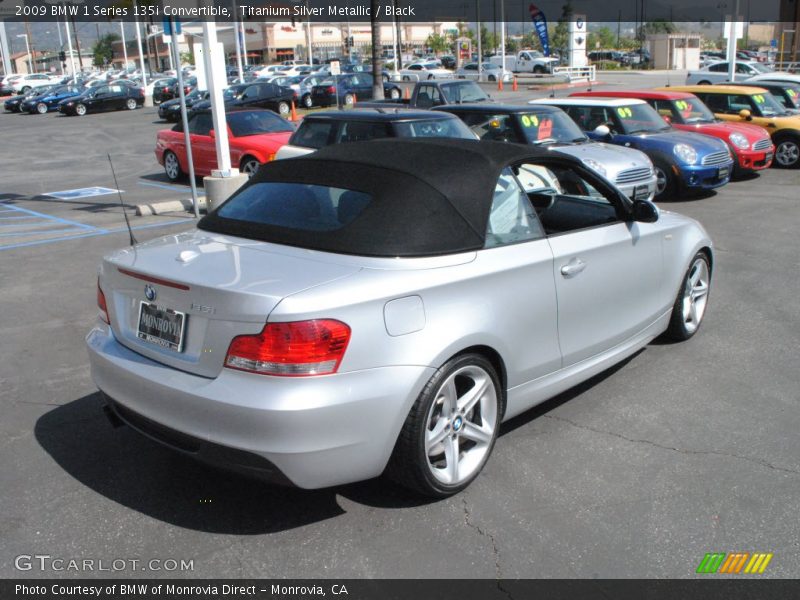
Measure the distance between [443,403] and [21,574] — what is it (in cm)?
196

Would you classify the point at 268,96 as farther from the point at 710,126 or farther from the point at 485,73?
the point at 485,73

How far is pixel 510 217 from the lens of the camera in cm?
424

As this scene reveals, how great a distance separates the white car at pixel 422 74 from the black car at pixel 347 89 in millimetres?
10442

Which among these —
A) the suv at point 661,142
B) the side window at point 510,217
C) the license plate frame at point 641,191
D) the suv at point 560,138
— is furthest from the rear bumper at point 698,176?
the side window at point 510,217

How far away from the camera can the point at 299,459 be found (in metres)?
3.24

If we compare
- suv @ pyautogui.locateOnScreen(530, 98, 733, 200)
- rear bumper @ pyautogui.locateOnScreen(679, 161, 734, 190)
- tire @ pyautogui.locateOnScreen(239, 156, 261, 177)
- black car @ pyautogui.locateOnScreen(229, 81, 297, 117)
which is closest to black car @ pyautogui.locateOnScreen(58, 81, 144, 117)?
black car @ pyautogui.locateOnScreen(229, 81, 297, 117)

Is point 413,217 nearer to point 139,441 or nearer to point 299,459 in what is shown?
point 299,459

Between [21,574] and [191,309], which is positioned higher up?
[191,309]

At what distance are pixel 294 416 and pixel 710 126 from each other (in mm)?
13343

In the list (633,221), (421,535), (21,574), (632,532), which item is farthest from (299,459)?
(633,221)

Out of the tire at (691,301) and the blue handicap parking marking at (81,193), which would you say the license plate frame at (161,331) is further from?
the blue handicap parking marking at (81,193)

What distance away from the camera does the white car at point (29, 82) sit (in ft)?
191

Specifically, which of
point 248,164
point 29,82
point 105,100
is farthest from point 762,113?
point 29,82

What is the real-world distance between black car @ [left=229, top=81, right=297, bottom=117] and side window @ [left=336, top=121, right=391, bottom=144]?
21.9 m
